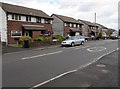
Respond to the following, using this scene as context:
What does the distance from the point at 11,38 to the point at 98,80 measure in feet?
95.3

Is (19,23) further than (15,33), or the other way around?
(19,23)

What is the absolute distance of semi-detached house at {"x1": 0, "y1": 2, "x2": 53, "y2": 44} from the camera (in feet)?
115

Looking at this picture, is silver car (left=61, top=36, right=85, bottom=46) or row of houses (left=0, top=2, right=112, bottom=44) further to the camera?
row of houses (left=0, top=2, right=112, bottom=44)

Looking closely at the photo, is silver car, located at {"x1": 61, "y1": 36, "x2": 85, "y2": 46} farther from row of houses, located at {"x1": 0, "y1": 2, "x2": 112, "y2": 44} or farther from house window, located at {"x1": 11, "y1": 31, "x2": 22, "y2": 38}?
house window, located at {"x1": 11, "y1": 31, "x2": 22, "y2": 38}

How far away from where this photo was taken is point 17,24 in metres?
37.1

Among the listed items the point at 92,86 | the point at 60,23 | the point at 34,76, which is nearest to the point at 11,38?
the point at 60,23

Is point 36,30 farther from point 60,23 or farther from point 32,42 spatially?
point 60,23

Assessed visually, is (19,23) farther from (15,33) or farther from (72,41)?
(72,41)

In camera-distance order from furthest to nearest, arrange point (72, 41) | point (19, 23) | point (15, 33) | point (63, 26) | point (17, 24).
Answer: point (63, 26), point (19, 23), point (17, 24), point (15, 33), point (72, 41)

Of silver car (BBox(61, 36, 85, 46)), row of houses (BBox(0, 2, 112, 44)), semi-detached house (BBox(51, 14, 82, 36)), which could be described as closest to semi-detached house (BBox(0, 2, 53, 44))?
row of houses (BBox(0, 2, 112, 44))

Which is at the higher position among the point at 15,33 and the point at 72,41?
the point at 15,33

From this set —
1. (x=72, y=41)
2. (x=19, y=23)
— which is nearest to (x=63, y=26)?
(x=19, y=23)

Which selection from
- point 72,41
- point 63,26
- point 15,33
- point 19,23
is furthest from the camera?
point 63,26

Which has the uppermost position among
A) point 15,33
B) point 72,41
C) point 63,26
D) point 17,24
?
point 63,26
